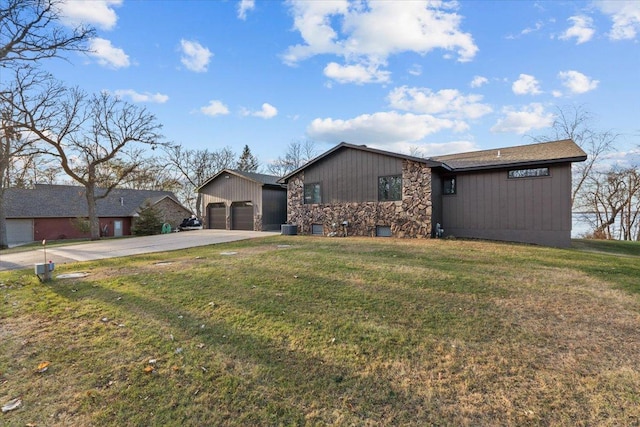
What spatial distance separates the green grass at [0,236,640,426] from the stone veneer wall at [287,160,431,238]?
23.0ft

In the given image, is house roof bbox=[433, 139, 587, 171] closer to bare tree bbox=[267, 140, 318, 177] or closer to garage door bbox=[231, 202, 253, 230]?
garage door bbox=[231, 202, 253, 230]

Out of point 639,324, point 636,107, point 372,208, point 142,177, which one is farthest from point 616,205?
point 142,177

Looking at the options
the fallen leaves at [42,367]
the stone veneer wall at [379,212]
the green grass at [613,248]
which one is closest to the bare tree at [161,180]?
the stone veneer wall at [379,212]

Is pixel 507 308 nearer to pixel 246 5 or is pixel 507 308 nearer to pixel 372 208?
pixel 372 208

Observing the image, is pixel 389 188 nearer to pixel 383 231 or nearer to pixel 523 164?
pixel 383 231

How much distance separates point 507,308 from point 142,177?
2751 centimetres

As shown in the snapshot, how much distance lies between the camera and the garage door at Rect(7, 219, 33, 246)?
80.5 ft

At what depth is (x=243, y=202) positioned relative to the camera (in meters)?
20.6

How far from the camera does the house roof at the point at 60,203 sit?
81.9ft

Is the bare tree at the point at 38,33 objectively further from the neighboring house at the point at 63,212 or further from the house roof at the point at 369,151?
the neighboring house at the point at 63,212

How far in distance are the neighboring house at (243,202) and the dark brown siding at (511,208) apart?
35.6 ft

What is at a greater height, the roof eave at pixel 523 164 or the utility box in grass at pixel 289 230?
the roof eave at pixel 523 164

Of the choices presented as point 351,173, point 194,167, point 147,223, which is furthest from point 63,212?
point 351,173

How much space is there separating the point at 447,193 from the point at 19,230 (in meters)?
33.1
